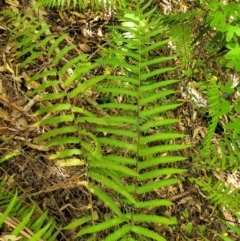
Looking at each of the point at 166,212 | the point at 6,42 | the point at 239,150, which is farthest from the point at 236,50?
the point at 6,42

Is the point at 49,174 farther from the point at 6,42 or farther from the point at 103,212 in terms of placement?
the point at 6,42

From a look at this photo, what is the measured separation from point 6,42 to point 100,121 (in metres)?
1.07

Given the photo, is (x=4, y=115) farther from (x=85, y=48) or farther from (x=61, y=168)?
(x=85, y=48)

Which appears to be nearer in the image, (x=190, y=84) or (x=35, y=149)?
(x=35, y=149)

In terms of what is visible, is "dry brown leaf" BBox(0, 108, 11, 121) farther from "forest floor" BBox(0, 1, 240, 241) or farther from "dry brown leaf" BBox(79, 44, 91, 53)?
"dry brown leaf" BBox(79, 44, 91, 53)

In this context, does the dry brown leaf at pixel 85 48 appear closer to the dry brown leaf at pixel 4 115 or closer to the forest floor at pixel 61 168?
the forest floor at pixel 61 168

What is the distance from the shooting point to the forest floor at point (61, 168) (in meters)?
2.32

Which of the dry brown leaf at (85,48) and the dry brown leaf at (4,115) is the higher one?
the dry brown leaf at (85,48)

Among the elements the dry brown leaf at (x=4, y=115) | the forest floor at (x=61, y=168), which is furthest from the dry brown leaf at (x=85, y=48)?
the dry brown leaf at (x=4, y=115)

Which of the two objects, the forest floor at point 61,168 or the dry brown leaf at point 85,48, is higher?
the dry brown leaf at point 85,48

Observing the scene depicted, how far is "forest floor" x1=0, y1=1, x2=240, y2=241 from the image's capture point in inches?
91.5

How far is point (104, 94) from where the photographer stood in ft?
9.80

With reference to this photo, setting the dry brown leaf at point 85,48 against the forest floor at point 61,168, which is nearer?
the forest floor at point 61,168

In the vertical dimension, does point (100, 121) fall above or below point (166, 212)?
above
